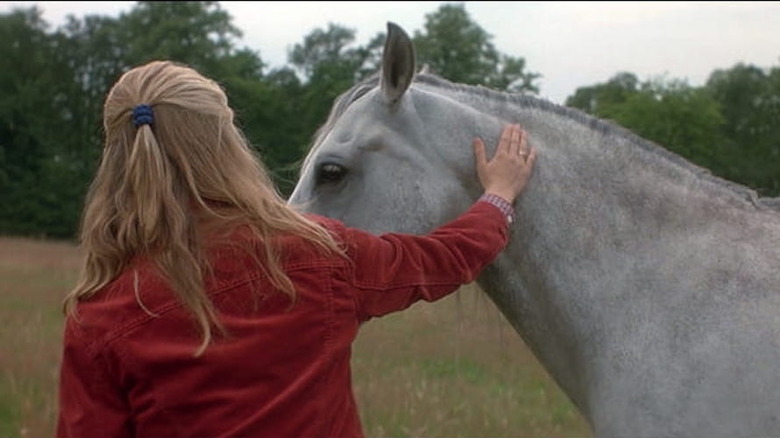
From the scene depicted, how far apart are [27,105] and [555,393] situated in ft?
146

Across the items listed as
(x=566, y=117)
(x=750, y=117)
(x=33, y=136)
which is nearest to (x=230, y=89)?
(x=33, y=136)

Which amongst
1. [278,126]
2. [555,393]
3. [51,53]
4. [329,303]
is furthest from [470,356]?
[51,53]

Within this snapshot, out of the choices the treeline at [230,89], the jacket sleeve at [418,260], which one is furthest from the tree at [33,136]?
the jacket sleeve at [418,260]

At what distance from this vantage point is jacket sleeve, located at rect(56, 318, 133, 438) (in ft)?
7.22

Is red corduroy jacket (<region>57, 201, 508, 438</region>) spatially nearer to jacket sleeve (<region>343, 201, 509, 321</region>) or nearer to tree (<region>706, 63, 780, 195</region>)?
jacket sleeve (<region>343, 201, 509, 321</region>)

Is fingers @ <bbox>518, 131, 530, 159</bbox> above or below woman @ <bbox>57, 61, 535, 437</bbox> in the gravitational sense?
above

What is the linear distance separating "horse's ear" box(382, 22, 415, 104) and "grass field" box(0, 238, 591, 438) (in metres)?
0.78

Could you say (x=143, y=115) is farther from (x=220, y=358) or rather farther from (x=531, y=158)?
(x=531, y=158)

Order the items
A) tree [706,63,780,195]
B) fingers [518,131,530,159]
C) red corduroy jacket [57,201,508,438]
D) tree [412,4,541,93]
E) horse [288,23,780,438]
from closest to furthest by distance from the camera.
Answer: red corduroy jacket [57,201,508,438] → horse [288,23,780,438] → fingers [518,131,530,159] → tree [706,63,780,195] → tree [412,4,541,93]

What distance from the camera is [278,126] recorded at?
43.4m

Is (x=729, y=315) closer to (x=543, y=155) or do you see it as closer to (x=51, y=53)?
(x=543, y=155)

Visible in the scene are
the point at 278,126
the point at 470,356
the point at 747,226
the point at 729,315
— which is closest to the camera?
the point at 729,315

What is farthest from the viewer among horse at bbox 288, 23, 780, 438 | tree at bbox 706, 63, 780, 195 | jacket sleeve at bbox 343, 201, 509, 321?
tree at bbox 706, 63, 780, 195

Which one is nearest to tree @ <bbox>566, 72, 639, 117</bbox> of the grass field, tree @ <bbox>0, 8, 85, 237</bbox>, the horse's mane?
tree @ <bbox>0, 8, 85, 237</bbox>
